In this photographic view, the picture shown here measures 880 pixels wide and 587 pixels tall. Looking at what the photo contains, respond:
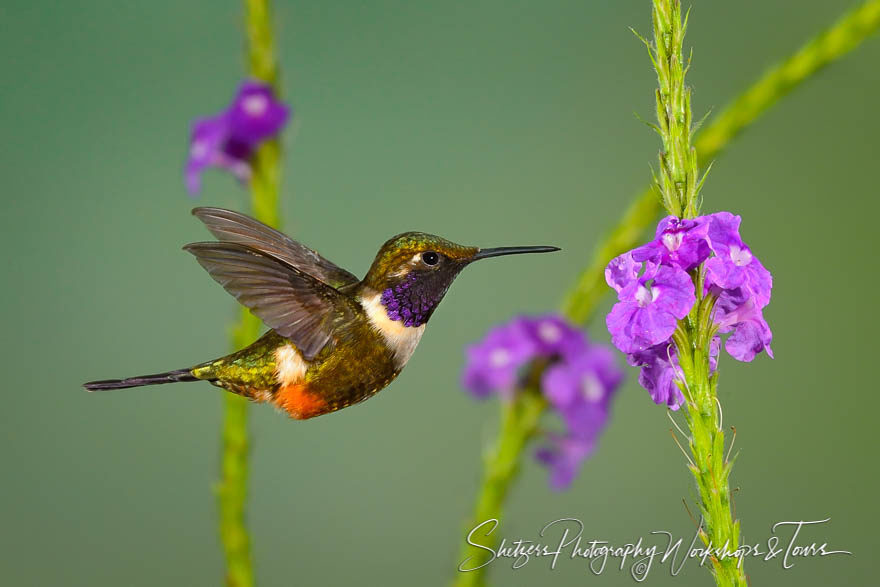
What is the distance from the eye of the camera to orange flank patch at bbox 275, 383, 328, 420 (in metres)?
1.75

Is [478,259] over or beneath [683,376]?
over

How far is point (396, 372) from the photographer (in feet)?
5.67

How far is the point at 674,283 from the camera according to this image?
120 centimetres

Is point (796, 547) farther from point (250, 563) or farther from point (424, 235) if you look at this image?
point (250, 563)

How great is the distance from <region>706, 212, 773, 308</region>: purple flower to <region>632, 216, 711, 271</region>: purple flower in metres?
0.02

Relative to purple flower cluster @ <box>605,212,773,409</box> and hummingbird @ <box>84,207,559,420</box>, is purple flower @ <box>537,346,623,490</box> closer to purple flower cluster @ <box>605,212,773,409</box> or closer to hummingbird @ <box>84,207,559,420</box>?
hummingbird @ <box>84,207,559,420</box>

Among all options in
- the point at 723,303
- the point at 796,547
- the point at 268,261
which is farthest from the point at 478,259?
the point at 796,547

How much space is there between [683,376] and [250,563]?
4.85 ft

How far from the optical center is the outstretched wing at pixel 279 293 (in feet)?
5.36

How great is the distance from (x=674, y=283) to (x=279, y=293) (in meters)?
0.85

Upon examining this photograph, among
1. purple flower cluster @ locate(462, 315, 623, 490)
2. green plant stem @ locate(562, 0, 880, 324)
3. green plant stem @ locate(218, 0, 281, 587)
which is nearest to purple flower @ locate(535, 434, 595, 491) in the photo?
purple flower cluster @ locate(462, 315, 623, 490)

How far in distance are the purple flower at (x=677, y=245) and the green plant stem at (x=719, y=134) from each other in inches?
27.3

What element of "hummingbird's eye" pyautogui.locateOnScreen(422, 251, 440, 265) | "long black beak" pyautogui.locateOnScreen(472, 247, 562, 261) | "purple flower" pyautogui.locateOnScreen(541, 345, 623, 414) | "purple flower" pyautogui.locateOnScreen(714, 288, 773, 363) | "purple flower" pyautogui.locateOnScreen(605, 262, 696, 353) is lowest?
"purple flower" pyautogui.locateOnScreen(541, 345, 623, 414)

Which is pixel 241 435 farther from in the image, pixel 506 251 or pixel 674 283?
pixel 674 283
